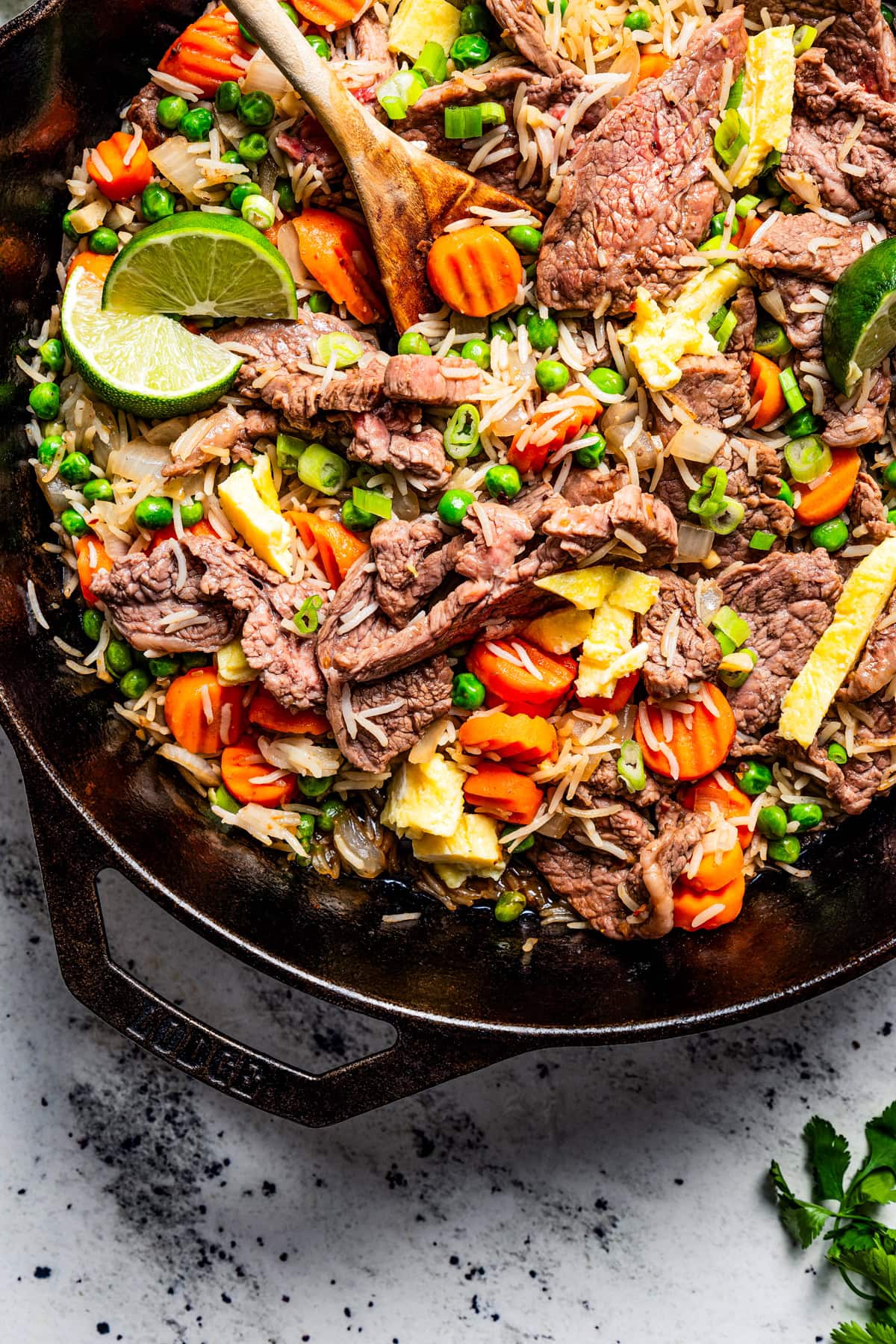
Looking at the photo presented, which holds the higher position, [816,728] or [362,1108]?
[816,728]

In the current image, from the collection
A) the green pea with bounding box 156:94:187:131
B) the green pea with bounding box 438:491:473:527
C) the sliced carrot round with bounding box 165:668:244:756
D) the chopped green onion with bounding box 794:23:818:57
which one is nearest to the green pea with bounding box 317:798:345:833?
the sliced carrot round with bounding box 165:668:244:756

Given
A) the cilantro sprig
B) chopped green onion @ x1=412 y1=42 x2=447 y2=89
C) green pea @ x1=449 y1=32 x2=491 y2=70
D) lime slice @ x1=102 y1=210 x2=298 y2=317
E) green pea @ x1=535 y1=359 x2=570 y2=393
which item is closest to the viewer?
lime slice @ x1=102 y1=210 x2=298 y2=317

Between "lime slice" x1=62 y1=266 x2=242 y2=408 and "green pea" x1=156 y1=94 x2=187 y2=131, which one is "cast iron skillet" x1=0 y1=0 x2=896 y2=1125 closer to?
"green pea" x1=156 y1=94 x2=187 y2=131

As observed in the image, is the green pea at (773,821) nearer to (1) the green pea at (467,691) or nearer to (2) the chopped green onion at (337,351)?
(1) the green pea at (467,691)

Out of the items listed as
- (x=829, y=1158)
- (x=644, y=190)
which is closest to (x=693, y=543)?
(x=644, y=190)

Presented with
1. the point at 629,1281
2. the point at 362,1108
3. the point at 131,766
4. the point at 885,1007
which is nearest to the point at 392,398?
the point at 131,766

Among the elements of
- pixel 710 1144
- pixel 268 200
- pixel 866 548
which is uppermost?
pixel 268 200

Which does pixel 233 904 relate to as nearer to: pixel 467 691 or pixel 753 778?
pixel 467 691

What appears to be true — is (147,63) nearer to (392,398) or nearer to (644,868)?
(392,398)
